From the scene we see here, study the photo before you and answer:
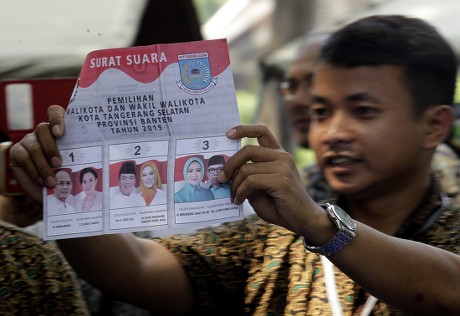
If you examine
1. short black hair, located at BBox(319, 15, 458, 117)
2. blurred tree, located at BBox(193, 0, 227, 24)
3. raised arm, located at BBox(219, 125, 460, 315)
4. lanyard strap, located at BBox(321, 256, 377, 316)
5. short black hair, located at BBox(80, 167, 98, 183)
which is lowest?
lanyard strap, located at BBox(321, 256, 377, 316)

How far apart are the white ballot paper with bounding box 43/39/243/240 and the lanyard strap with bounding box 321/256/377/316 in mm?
420

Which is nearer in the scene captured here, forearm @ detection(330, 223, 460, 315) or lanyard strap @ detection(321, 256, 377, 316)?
forearm @ detection(330, 223, 460, 315)

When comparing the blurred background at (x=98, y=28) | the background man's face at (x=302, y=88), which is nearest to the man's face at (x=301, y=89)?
the background man's face at (x=302, y=88)

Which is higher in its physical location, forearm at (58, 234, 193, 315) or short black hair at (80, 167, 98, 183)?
short black hair at (80, 167, 98, 183)

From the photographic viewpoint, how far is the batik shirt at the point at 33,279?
2.54 m

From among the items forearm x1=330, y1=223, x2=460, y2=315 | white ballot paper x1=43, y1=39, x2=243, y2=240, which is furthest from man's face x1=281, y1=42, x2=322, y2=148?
white ballot paper x1=43, y1=39, x2=243, y2=240

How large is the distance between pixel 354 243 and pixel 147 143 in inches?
19.4

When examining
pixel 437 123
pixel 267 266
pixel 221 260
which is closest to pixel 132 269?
pixel 221 260

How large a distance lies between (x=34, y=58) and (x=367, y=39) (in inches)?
101

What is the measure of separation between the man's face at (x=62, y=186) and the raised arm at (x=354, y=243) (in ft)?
1.10

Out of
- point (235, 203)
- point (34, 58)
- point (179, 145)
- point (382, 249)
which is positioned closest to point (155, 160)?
point (179, 145)

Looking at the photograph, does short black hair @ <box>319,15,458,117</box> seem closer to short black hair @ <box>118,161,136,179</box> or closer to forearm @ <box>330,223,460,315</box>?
forearm @ <box>330,223,460,315</box>

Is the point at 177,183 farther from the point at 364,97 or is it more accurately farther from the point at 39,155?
the point at 364,97

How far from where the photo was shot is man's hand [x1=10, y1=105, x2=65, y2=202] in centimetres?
215
